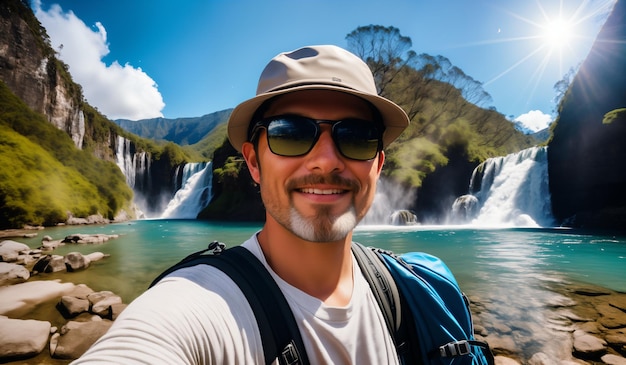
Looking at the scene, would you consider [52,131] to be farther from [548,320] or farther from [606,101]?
[606,101]

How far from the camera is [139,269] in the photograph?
9.03 m

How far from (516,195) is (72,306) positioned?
3019cm

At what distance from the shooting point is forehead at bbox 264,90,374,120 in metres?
1.41

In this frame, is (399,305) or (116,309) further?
(116,309)

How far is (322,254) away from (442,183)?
3449 cm

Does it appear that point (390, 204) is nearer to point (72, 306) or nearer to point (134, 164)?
point (72, 306)

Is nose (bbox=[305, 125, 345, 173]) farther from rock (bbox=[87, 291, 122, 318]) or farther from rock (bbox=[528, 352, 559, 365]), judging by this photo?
rock (bbox=[87, 291, 122, 318])

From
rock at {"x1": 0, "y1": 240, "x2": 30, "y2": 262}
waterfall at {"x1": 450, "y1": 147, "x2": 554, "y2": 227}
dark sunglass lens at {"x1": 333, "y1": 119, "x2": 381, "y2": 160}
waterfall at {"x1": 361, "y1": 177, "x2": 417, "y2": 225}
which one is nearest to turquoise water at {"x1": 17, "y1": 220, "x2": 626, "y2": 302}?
rock at {"x1": 0, "y1": 240, "x2": 30, "y2": 262}

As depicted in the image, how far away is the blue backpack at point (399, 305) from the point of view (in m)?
1.07

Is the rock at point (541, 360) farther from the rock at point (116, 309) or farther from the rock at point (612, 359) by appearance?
the rock at point (116, 309)

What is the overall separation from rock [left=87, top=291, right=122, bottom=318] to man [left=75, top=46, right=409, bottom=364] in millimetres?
5763

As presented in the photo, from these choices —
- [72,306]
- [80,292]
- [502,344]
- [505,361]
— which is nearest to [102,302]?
[72,306]

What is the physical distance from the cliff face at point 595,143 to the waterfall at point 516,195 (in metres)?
0.77

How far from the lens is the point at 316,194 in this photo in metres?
1.34
